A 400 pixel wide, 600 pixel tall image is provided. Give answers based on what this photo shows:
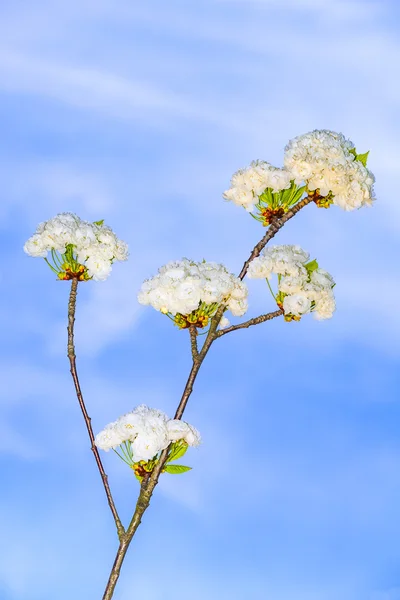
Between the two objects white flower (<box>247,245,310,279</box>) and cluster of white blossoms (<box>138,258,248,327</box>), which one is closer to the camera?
cluster of white blossoms (<box>138,258,248,327</box>)

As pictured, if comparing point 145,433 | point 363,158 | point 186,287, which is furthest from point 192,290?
point 363,158

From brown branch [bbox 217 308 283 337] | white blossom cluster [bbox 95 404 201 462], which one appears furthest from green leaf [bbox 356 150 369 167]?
white blossom cluster [bbox 95 404 201 462]

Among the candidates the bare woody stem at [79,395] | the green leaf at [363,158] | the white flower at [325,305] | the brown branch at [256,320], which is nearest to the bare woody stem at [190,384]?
the brown branch at [256,320]

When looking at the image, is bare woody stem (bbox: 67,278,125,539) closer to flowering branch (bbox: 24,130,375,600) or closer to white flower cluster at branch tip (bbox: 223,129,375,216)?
flowering branch (bbox: 24,130,375,600)

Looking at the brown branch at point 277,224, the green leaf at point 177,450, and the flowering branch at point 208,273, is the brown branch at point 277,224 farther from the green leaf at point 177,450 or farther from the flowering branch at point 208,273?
the green leaf at point 177,450

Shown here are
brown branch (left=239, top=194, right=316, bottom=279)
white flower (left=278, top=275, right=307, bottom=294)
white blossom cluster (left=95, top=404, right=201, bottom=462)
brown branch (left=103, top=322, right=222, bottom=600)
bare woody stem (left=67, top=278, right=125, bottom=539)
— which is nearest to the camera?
white blossom cluster (left=95, top=404, right=201, bottom=462)

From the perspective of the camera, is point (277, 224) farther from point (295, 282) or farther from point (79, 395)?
point (79, 395)

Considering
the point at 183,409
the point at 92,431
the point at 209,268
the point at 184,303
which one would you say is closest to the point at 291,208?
the point at 209,268
